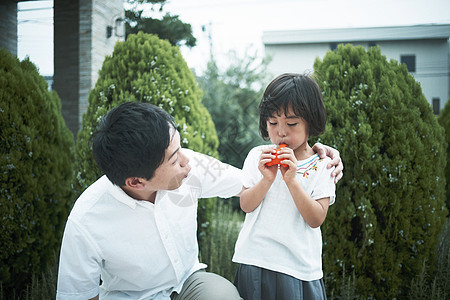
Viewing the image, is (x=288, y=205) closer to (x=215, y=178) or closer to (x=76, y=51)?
(x=215, y=178)

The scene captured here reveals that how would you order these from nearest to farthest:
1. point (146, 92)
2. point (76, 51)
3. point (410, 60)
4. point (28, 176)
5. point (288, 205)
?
point (288, 205)
point (28, 176)
point (146, 92)
point (76, 51)
point (410, 60)

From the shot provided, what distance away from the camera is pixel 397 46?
876 inches

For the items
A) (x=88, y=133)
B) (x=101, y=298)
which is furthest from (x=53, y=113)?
(x=101, y=298)

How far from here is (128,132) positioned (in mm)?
1467

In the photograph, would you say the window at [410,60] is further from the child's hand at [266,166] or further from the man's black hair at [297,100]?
the child's hand at [266,166]

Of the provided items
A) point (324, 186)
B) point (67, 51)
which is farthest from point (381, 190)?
point (67, 51)

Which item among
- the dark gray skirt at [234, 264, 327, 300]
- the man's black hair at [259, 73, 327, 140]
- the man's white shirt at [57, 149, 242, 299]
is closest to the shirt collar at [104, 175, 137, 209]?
the man's white shirt at [57, 149, 242, 299]

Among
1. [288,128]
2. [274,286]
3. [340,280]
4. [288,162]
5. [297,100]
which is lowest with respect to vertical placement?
[340,280]

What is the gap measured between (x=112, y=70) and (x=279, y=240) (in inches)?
85.7

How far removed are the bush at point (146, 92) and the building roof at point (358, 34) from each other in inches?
843

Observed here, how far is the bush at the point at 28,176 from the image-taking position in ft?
8.25

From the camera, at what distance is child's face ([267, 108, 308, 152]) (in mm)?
1601

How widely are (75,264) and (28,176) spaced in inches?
53.6

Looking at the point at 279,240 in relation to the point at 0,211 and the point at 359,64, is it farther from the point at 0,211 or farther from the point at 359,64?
the point at 0,211
